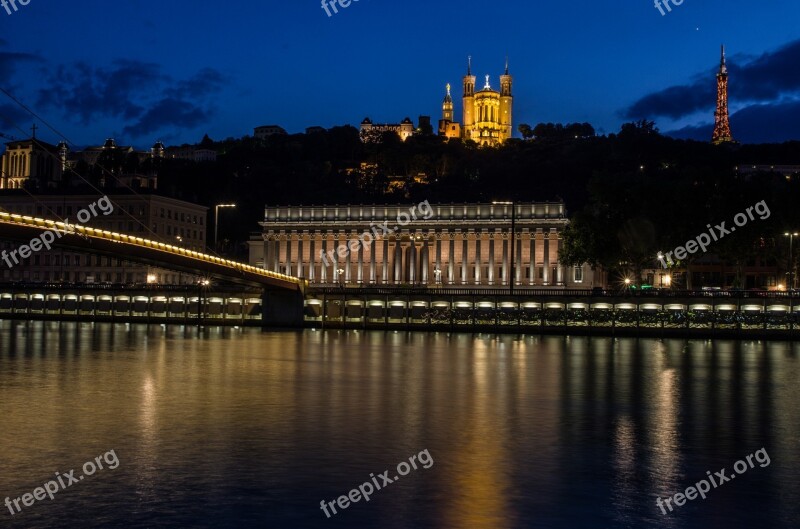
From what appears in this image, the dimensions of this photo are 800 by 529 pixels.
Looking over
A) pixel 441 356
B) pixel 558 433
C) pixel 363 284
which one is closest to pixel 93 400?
pixel 558 433

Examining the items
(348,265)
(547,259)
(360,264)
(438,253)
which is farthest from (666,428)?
(348,265)

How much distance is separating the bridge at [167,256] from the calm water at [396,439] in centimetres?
799

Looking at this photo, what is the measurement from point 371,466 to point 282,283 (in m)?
73.9

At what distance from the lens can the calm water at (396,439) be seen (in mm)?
21203

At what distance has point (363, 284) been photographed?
554 feet

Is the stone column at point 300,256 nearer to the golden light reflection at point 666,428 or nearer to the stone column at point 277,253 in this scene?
the stone column at point 277,253

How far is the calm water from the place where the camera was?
2120cm

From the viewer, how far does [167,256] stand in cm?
7931

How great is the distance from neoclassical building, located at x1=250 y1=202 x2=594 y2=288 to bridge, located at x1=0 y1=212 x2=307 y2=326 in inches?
2591

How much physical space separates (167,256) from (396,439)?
5303 centimetres

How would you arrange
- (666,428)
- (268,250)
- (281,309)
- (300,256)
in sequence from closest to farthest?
(666,428) < (281,309) < (300,256) < (268,250)

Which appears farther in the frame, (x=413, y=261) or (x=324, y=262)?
(x=324, y=262)

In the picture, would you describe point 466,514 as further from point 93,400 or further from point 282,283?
point 282,283

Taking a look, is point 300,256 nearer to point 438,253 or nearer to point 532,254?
point 438,253
